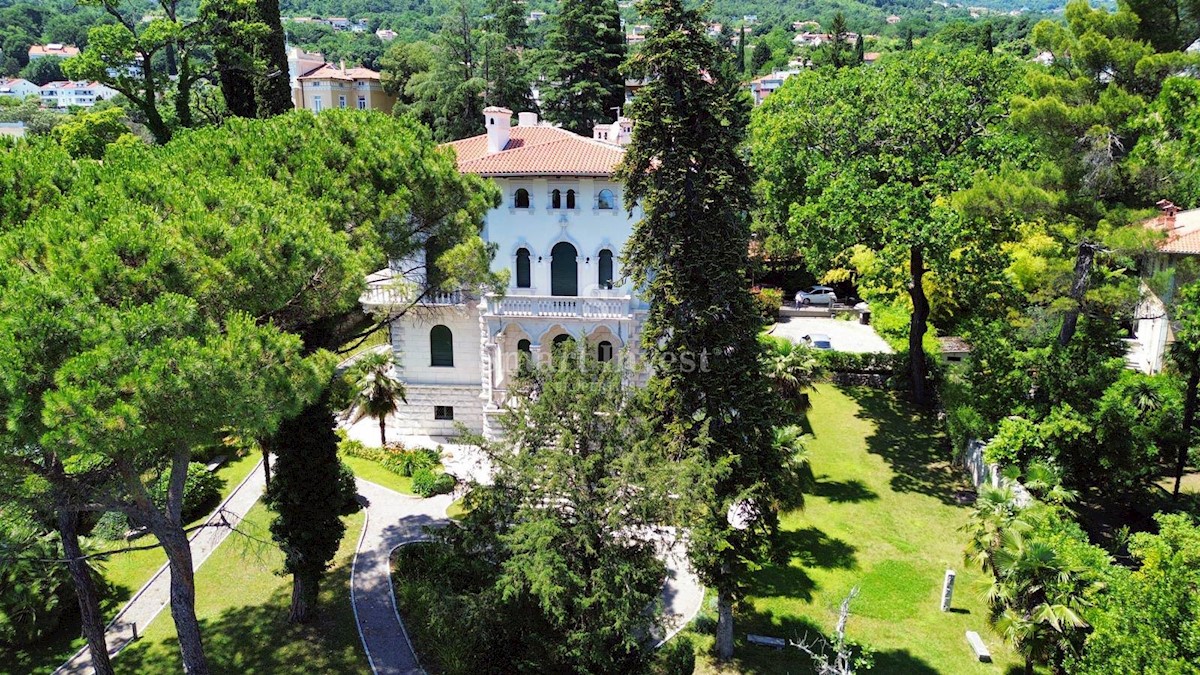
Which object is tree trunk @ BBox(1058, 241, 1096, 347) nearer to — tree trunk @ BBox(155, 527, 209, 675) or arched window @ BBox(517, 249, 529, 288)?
arched window @ BBox(517, 249, 529, 288)

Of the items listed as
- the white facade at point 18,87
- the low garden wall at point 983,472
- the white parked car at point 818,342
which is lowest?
the low garden wall at point 983,472

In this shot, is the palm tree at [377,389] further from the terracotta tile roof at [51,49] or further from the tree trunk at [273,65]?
the terracotta tile roof at [51,49]

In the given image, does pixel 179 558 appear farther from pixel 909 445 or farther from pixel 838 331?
pixel 838 331

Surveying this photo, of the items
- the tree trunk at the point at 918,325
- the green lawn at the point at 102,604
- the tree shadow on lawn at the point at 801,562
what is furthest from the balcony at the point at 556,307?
the green lawn at the point at 102,604

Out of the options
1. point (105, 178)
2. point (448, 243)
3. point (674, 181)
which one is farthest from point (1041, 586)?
point (105, 178)

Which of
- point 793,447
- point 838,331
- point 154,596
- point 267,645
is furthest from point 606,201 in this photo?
point 154,596

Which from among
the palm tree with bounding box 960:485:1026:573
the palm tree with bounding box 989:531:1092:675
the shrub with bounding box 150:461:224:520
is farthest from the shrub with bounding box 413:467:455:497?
the palm tree with bounding box 989:531:1092:675
